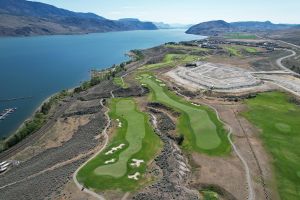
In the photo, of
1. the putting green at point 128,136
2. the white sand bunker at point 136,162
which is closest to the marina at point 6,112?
the putting green at point 128,136

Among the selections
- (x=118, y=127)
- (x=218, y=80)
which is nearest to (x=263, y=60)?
(x=218, y=80)

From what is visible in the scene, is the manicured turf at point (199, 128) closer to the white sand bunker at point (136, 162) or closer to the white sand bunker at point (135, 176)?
the white sand bunker at point (136, 162)

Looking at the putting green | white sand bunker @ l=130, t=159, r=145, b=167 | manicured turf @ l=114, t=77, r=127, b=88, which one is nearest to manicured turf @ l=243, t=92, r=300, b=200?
white sand bunker @ l=130, t=159, r=145, b=167

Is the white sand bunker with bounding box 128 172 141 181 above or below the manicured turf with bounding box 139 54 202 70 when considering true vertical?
above

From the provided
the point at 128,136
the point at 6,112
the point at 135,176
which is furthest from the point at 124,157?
the point at 6,112

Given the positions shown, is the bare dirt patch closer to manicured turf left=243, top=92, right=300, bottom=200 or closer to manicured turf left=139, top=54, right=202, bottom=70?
manicured turf left=243, top=92, right=300, bottom=200
